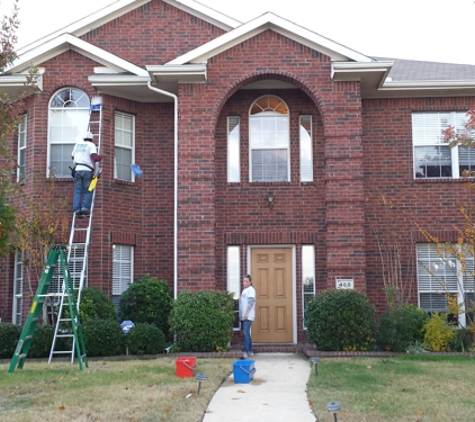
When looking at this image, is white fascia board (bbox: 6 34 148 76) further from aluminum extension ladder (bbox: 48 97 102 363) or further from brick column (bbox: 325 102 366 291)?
brick column (bbox: 325 102 366 291)

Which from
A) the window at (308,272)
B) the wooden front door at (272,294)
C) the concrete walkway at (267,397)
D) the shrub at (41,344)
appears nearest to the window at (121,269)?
the shrub at (41,344)

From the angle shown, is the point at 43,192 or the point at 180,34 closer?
the point at 43,192

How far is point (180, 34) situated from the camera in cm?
1775

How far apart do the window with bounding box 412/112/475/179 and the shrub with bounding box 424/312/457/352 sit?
4.06 m

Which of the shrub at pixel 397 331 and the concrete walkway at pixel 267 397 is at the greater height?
the shrub at pixel 397 331

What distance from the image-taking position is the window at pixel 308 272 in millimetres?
16156

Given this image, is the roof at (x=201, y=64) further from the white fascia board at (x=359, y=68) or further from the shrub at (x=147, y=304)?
the shrub at (x=147, y=304)

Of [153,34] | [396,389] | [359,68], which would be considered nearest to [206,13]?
[153,34]

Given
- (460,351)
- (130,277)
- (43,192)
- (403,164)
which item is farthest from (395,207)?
(43,192)

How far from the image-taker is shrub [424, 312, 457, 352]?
46.0 ft

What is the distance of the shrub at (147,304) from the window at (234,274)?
1498mm

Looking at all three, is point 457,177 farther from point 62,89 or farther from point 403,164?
point 62,89

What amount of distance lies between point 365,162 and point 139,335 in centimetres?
670

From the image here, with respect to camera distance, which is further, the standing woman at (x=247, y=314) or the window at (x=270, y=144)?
the window at (x=270, y=144)
